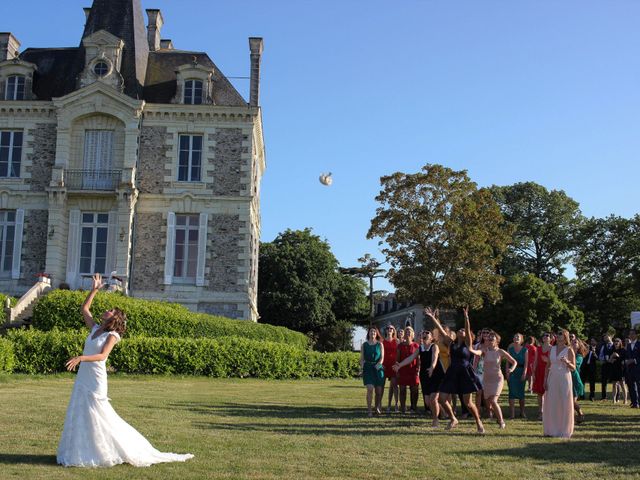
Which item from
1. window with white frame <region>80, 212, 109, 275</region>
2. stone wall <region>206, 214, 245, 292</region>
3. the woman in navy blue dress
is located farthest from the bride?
window with white frame <region>80, 212, 109, 275</region>

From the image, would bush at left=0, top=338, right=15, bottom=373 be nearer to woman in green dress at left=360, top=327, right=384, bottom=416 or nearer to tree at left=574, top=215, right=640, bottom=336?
woman in green dress at left=360, top=327, right=384, bottom=416

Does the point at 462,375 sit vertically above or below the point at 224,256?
below

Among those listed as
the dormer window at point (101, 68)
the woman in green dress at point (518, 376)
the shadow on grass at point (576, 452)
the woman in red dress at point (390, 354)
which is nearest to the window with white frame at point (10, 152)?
the dormer window at point (101, 68)

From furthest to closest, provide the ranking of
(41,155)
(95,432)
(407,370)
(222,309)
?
(41,155)
(222,309)
(407,370)
(95,432)

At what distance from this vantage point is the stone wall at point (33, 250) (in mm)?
33531

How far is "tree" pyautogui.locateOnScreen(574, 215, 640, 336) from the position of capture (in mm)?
A: 55406

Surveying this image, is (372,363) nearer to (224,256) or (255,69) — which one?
(224,256)

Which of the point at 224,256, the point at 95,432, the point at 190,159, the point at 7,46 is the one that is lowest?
the point at 95,432

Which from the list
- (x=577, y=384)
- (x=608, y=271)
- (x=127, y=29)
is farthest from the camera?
(x=608, y=271)

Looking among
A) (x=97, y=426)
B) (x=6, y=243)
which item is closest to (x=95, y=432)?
(x=97, y=426)

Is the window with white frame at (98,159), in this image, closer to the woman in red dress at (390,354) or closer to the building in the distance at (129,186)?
the building in the distance at (129,186)

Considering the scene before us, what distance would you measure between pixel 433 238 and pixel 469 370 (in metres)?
26.8

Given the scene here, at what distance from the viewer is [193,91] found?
3528 centimetres

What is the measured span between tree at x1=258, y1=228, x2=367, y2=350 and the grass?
117 ft
